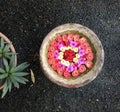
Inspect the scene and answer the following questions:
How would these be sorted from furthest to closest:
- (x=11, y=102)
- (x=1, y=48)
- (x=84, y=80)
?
(x=11, y=102) < (x=84, y=80) < (x=1, y=48)

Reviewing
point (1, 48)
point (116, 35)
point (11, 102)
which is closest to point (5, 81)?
point (1, 48)

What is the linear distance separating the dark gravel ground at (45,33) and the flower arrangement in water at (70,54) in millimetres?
323

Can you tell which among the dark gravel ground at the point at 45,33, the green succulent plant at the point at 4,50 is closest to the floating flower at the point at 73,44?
the dark gravel ground at the point at 45,33

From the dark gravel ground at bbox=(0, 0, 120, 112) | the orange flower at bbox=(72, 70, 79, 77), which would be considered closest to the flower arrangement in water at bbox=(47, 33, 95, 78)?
the orange flower at bbox=(72, 70, 79, 77)

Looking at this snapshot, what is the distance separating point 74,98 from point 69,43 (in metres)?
0.53

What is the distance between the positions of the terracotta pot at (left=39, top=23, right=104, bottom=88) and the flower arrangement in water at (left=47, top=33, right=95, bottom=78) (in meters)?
0.05

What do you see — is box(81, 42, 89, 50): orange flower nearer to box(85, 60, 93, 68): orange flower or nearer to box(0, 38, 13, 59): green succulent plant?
box(85, 60, 93, 68): orange flower

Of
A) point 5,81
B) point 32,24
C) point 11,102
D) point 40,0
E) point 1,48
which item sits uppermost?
point 40,0

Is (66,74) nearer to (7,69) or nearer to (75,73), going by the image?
(75,73)

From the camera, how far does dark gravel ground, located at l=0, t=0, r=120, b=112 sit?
10.3ft

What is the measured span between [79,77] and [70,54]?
0.20 metres

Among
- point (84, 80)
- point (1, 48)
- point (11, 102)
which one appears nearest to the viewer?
point (1, 48)

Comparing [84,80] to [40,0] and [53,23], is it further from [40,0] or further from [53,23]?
[40,0]

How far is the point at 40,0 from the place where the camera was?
3264 mm
